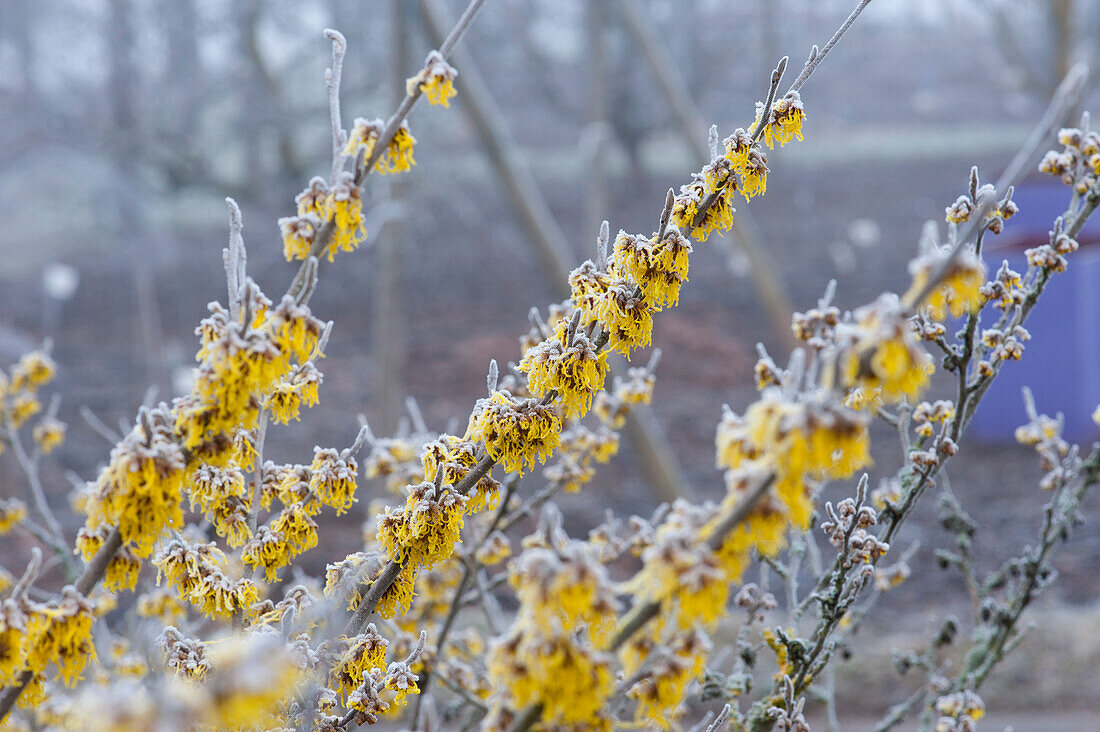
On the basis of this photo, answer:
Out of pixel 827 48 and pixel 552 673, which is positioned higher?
pixel 827 48

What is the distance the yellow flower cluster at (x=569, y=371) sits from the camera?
1005 millimetres

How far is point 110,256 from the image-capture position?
8.24 m

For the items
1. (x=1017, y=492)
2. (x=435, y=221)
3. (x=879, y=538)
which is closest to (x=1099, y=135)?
(x=879, y=538)

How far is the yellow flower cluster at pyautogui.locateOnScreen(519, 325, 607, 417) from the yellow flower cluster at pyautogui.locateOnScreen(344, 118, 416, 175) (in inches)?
12.3

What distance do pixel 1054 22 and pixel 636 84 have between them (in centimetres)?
382

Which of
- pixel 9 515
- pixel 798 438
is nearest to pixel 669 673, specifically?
pixel 798 438

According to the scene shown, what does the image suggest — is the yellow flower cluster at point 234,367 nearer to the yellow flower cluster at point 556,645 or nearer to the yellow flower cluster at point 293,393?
the yellow flower cluster at point 293,393

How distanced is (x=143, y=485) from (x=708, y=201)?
0.71 meters

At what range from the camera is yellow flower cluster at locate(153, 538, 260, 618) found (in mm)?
1119

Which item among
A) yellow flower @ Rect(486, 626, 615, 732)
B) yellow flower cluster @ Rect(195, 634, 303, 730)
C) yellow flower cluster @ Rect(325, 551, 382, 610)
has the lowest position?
yellow flower cluster @ Rect(195, 634, 303, 730)

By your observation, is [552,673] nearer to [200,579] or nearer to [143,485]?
[143,485]

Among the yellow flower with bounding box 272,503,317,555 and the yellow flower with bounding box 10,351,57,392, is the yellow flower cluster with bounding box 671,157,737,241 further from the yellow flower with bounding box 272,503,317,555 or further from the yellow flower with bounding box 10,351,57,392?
the yellow flower with bounding box 10,351,57,392

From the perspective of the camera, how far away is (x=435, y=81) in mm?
1138

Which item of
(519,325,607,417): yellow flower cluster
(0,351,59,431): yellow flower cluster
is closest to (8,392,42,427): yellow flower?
(0,351,59,431): yellow flower cluster
